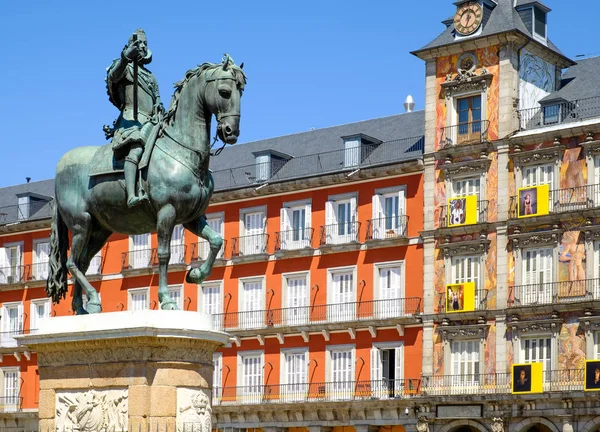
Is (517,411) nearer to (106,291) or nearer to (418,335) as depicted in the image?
(418,335)

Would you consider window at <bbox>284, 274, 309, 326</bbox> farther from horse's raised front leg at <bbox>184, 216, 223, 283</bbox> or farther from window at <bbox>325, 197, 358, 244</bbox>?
horse's raised front leg at <bbox>184, 216, 223, 283</bbox>

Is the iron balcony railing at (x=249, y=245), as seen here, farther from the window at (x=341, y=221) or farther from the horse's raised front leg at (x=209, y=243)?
the horse's raised front leg at (x=209, y=243)

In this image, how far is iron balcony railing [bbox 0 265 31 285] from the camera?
64.8 m

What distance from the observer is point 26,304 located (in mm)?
64875

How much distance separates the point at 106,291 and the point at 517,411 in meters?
23.2

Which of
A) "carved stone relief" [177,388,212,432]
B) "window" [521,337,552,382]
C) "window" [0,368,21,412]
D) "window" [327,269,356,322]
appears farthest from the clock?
"carved stone relief" [177,388,212,432]

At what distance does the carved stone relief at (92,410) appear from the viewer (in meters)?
14.5

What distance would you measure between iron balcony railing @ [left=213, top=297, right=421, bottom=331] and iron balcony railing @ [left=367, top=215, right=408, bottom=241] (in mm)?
2760

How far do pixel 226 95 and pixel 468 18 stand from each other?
37.6 meters

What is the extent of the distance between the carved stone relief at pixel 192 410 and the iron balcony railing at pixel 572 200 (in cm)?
3410

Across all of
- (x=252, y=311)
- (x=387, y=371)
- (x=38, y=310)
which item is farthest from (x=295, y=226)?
(x=38, y=310)

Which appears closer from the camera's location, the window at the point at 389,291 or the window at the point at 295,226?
the window at the point at 389,291

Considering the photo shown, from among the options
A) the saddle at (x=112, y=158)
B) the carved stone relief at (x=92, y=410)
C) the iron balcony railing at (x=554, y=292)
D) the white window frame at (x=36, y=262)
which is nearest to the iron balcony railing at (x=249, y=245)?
the white window frame at (x=36, y=262)

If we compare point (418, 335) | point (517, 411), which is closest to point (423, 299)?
point (418, 335)
